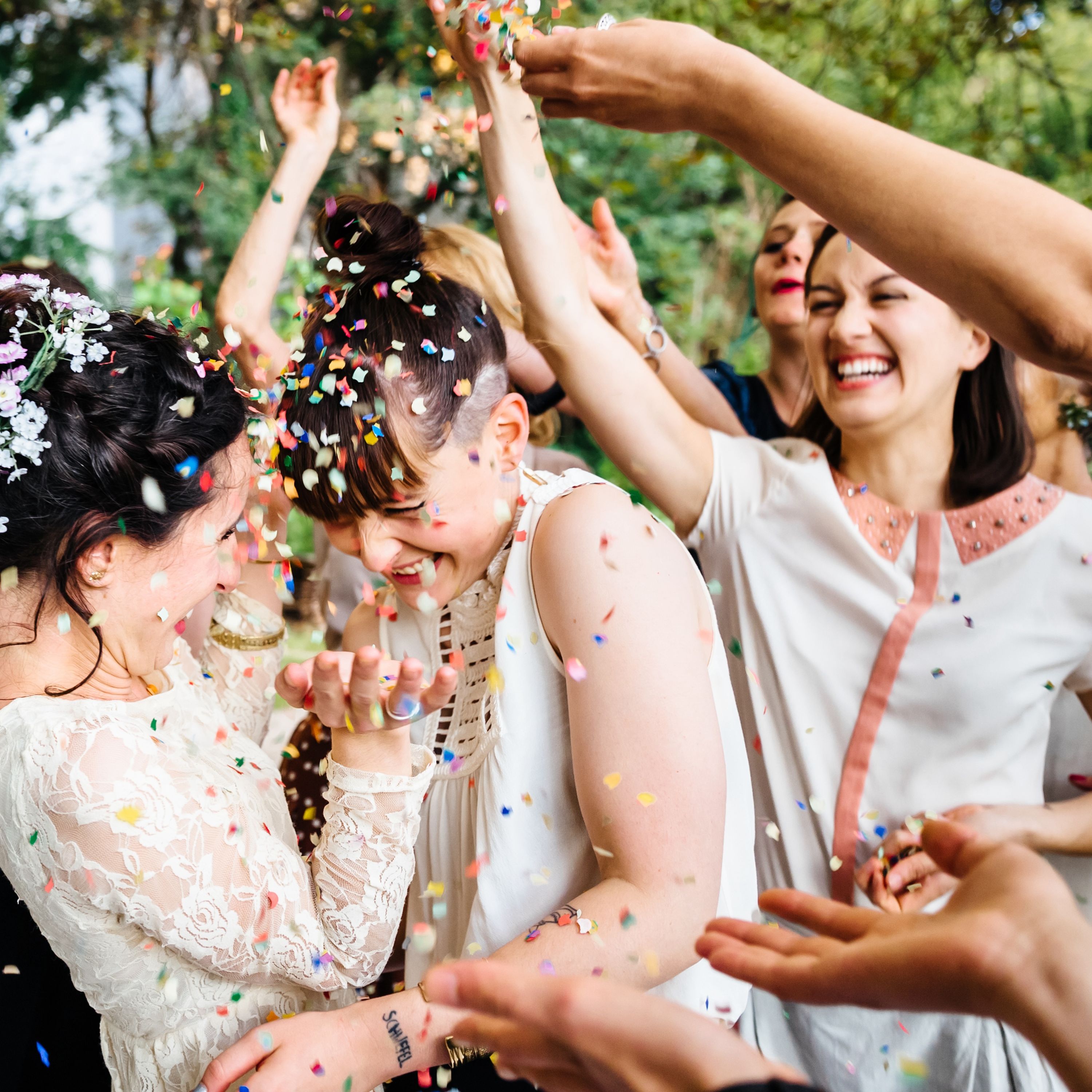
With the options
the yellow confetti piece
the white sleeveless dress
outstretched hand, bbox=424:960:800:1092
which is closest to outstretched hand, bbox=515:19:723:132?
the white sleeveless dress

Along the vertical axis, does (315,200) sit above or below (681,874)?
above

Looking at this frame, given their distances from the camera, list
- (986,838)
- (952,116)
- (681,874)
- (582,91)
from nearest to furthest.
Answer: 1. (986,838)
2. (681,874)
3. (582,91)
4. (952,116)

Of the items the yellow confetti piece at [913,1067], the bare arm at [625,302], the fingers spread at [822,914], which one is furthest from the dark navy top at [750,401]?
the fingers spread at [822,914]

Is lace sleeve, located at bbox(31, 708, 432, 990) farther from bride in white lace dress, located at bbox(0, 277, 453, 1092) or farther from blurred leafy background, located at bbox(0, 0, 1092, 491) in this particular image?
blurred leafy background, located at bbox(0, 0, 1092, 491)

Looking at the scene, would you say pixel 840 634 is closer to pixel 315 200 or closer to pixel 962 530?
pixel 962 530

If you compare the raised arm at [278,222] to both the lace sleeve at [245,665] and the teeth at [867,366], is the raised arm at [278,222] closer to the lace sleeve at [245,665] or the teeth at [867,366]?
the lace sleeve at [245,665]

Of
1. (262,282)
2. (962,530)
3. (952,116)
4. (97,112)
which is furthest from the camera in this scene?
(97,112)

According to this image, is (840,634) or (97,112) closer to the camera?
(840,634)

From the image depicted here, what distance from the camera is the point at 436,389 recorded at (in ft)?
4.50

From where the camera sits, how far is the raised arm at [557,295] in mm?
1562

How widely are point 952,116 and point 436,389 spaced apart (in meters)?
5.00

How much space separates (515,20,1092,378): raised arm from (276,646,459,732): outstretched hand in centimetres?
73

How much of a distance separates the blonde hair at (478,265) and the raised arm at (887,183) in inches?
36.7

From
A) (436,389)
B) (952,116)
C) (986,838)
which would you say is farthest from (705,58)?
(952,116)
